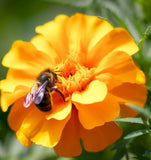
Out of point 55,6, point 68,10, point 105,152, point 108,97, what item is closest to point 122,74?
point 108,97

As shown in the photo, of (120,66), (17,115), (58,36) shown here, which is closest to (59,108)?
(17,115)

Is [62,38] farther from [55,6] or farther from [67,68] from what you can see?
[55,6]

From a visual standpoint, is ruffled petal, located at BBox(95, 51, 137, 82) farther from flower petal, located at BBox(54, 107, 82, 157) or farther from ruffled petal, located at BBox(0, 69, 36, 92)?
ruffled petal, located at BBox(0, 69, 36, 92)

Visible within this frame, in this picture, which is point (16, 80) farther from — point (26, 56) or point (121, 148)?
point (121, 148)

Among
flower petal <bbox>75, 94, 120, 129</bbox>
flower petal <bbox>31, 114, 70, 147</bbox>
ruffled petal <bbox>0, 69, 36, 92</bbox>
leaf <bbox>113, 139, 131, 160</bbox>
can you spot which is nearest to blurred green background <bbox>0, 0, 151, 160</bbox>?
leaf <bbox>113, 139, 131, 160</bbox>

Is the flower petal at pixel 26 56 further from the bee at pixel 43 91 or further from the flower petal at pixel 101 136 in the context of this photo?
the flower petal at pixel 101 136

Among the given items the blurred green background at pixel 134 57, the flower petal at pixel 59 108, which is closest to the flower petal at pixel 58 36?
the blurred green background at pixel 134 57
